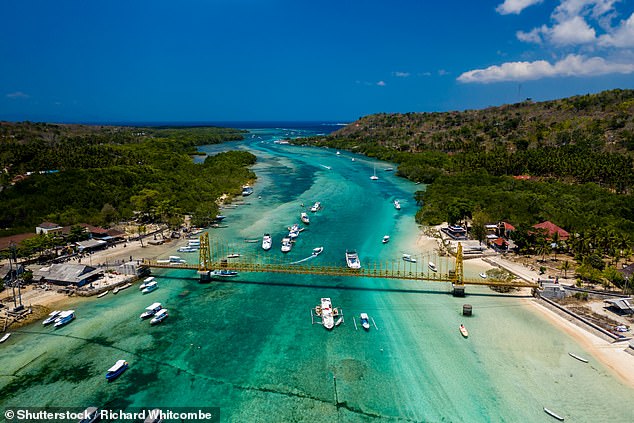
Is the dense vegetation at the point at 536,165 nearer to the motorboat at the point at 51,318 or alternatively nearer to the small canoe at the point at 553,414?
the small canoe at the point at 553,414

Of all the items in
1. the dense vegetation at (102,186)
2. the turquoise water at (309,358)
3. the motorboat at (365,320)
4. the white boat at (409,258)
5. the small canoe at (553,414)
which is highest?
the dense vegetation at (102,186)

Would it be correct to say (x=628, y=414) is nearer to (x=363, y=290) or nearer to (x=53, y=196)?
(x=363, y=290)

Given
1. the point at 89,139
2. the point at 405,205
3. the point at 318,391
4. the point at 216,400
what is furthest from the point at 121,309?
the point at 89,139

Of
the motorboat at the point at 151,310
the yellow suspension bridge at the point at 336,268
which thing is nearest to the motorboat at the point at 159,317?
the motorboat at the point at 151,310

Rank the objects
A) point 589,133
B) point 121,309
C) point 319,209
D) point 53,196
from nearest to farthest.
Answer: point 121,309, point 53,196, point 319,209, point 589,133

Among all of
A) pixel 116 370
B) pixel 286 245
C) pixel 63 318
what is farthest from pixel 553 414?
pixel 63 318

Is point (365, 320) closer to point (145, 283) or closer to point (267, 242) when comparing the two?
point (267, 242)
